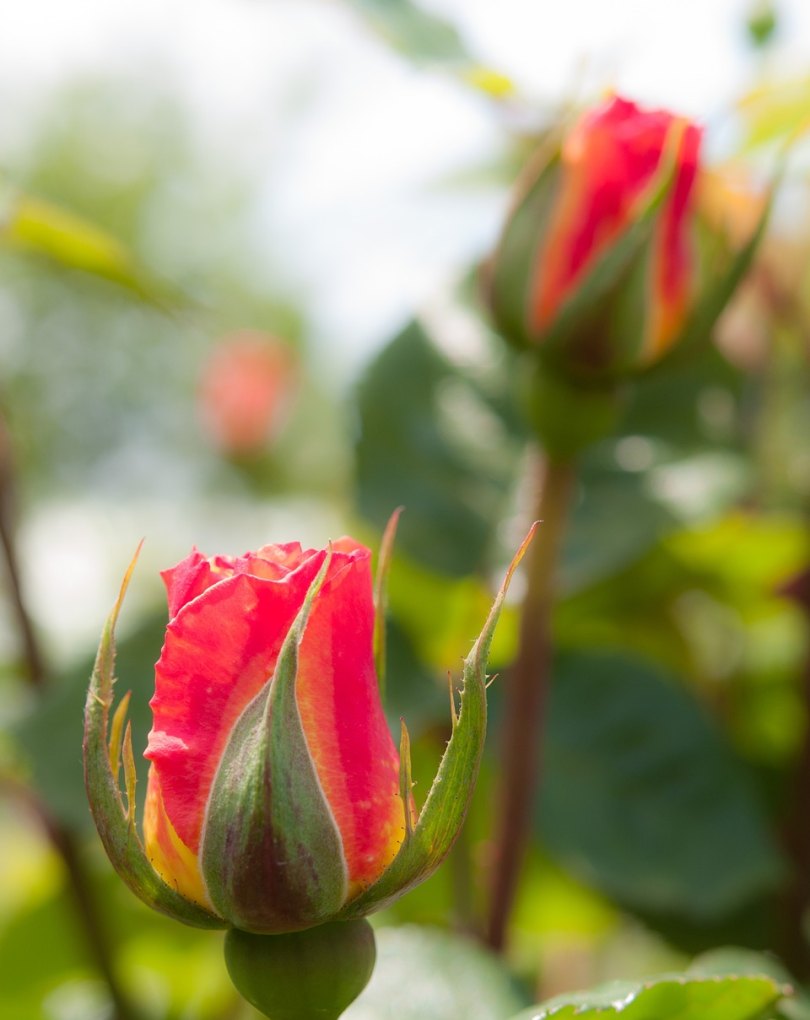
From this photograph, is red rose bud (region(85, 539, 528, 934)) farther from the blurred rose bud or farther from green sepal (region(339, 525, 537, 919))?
the blurred rose bud

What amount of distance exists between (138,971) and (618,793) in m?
0.39

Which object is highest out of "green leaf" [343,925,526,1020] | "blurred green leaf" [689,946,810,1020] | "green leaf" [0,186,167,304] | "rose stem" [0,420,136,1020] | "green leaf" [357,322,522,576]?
"green leaf" [0,186,167,304]

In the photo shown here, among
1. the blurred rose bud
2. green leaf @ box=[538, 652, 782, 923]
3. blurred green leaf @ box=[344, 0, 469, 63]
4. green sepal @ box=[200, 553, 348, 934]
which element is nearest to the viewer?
green sepal @ box=[200, 553, 348, 934]

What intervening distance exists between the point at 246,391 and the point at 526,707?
4.08ft

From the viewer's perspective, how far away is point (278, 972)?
311 millimetres

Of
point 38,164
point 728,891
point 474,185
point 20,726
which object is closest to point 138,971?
point 20,726

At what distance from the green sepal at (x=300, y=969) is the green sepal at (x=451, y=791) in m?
0.02

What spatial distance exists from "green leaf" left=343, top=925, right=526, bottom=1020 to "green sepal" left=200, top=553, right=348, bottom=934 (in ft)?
0.41

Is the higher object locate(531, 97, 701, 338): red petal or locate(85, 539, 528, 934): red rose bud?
locate(531, 97, 701, 338): red petal

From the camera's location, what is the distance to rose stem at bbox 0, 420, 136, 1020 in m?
0.65

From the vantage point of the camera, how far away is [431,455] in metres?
0.71

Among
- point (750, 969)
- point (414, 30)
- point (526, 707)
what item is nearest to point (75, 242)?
point (414, 30)

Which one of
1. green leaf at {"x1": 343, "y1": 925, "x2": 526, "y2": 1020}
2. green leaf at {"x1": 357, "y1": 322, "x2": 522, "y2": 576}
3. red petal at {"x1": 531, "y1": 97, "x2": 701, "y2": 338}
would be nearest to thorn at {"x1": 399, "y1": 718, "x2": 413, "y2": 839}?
green leaf at {"x1": 343, "y1": 925, "x2": 526, "y2": 1020}

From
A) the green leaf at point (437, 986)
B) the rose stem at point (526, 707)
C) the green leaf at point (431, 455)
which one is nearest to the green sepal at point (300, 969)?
the green leaf at point (437, 986)
